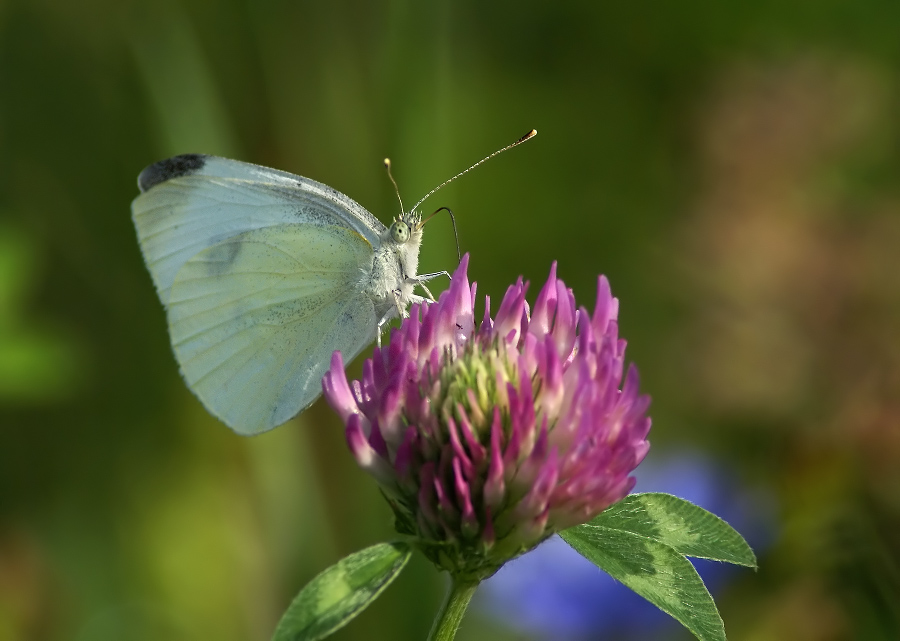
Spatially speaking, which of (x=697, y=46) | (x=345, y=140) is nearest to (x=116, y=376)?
(x=345, y=140)

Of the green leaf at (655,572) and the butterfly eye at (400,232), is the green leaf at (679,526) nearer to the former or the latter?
the green leaf at (655,572)

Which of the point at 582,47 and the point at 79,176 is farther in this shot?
the point at 582,47

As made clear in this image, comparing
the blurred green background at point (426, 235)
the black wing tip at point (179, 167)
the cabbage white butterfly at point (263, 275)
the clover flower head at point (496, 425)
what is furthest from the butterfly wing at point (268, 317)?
the blurred green background at point (426, 235)

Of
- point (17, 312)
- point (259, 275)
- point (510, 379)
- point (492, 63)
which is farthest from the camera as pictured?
point (492, 63)

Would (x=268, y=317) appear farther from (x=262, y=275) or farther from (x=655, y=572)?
(x=655, y=572)

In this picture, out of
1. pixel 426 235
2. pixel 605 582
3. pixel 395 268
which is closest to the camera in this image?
pixel 395 268

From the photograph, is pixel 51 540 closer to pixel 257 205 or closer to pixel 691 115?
pixel 257 205

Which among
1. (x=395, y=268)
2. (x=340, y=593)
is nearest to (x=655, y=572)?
(x=340, y=593)
